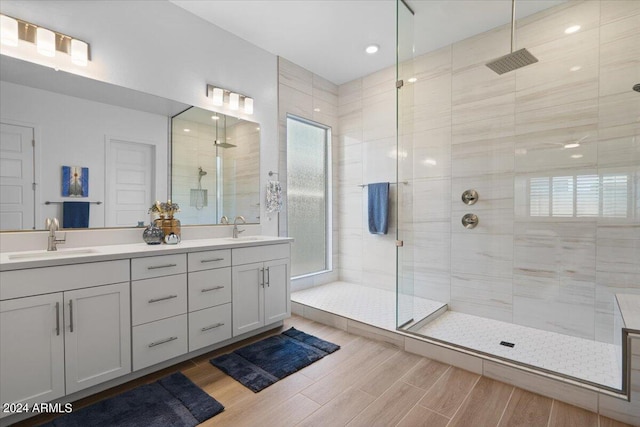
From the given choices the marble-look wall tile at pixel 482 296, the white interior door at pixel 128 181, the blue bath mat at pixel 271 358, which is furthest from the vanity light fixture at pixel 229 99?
the marble-look wall tile at pixel 482 296

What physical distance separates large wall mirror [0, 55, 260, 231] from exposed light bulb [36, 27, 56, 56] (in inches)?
3.8

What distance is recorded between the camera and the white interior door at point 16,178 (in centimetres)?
167

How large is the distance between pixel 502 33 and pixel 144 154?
10.3ft

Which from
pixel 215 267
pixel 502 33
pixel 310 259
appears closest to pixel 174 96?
pixel 215 267

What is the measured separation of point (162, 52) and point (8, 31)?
845mm

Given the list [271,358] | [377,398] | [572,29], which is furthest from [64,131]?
[572,29]

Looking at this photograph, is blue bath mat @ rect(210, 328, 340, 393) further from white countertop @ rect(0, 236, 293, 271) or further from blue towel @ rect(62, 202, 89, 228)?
blue towel @ rect(62, 202, 89, 228)

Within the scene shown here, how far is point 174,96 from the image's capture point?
Result: 2365 mm

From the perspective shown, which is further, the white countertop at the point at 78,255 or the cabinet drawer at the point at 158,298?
the cabinet drawer at the point at 158,298

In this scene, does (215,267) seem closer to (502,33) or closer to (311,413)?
(311,413)

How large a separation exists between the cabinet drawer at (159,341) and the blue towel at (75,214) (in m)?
0.78

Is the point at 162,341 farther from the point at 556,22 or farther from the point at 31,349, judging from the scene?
the point at 556,22

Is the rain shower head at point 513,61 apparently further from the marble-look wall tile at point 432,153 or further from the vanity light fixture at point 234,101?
the vanity light fixture at point 234,101

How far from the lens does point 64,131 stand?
1.86m
